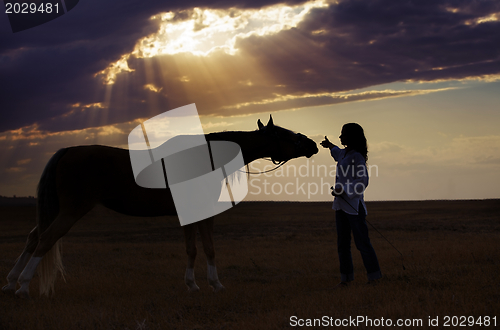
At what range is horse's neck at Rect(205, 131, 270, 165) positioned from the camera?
812 cm

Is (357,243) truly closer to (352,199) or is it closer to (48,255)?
(352,199)

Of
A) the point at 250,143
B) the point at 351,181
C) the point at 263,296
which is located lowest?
the point at 263,296

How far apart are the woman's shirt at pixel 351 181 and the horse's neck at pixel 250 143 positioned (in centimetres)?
170

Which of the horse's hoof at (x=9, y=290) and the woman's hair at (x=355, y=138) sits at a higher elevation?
the woman's hair at (x=355, y=138)

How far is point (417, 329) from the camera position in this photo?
15.6 ft

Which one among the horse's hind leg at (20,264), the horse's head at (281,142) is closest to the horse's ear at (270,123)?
the horse's head at (281,142)

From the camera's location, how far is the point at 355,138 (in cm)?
707

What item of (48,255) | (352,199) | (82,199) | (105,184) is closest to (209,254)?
(105,184)

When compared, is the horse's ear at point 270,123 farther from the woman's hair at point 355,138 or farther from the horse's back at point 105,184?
the horse's back at point 105,184

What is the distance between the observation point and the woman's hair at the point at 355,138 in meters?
7.07

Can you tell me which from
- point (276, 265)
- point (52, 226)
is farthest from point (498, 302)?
point (52, 226)

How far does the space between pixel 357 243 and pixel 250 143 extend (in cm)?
285

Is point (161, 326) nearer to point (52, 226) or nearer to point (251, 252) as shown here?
point (52, 226)

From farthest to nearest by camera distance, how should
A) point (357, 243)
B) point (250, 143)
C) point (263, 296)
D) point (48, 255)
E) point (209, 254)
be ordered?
point (250, 143) < point (209, 254) < point (48, 255) < point (357, 243) < point (263, 296)
